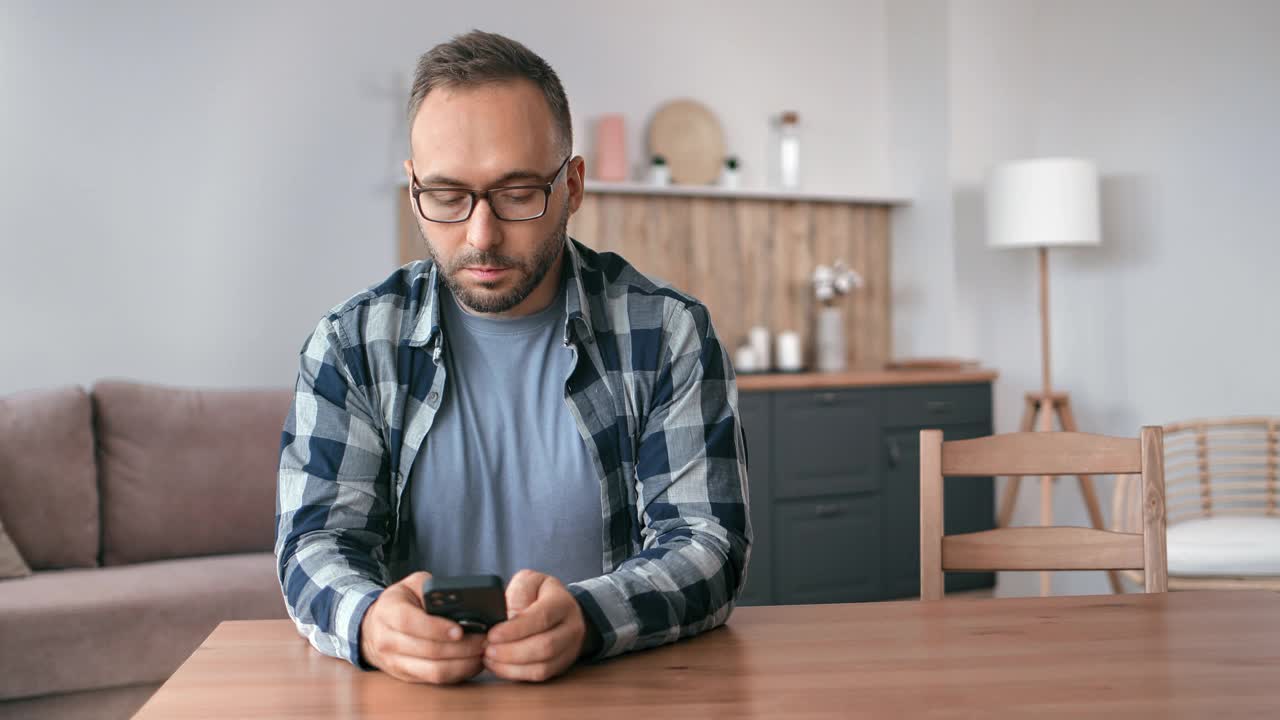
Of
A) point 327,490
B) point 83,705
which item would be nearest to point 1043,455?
point 327,490

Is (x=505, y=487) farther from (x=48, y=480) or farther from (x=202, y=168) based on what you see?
(x=202, y=168)

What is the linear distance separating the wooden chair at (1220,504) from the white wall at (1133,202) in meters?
0.19

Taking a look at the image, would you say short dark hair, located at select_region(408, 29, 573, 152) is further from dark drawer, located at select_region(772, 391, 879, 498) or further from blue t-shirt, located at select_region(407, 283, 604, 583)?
dark drawer, located at select_region(772, 391, 879, 498)

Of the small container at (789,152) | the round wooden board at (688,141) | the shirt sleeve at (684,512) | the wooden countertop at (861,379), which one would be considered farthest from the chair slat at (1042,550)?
the small container at (789,152)

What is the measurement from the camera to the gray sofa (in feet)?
8.36

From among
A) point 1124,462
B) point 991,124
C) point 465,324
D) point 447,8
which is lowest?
point 1124,462

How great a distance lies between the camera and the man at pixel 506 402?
1267 millimetres

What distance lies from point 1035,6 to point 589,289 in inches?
140

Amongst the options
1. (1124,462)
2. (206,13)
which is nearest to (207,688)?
(1124,462)

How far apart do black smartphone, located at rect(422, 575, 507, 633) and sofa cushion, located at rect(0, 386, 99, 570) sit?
2.41 m

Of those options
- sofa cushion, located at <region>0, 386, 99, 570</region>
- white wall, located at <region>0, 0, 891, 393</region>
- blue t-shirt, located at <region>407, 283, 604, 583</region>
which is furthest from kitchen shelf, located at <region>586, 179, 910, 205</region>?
blue t-shirt, located at <region>407, 283, 604, 583</region>

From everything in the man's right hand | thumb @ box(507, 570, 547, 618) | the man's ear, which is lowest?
the man's right hand

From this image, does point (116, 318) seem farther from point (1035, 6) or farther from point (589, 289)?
point (1035, 6)

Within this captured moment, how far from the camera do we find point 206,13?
359 centimetres
